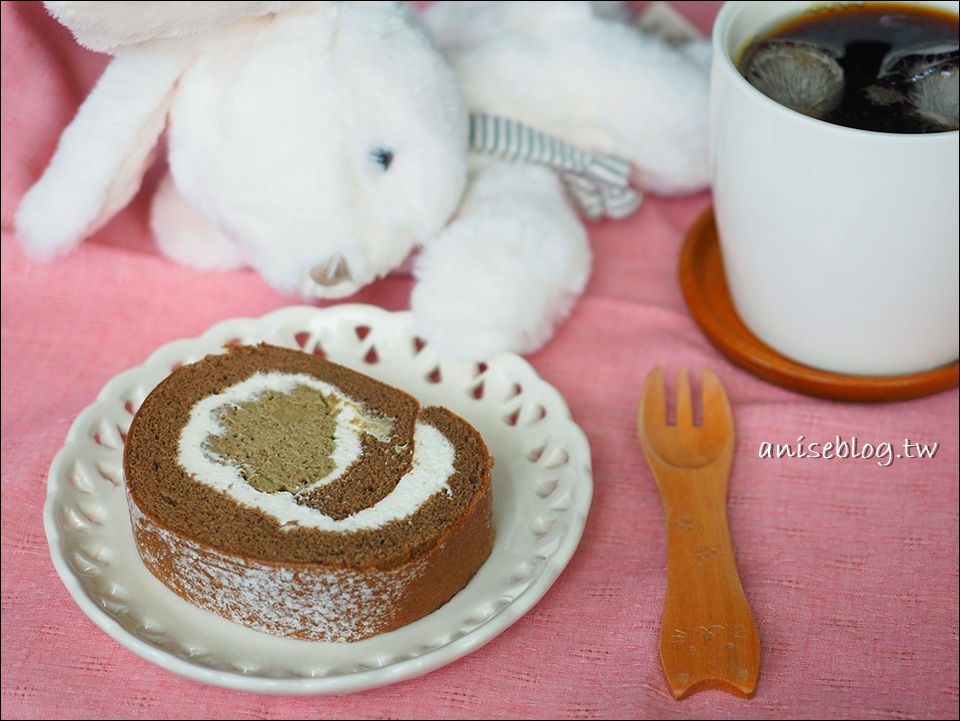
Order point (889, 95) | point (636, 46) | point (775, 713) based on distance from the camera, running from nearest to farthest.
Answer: point (775, 713)
point (889, 95)
point (636, 46)

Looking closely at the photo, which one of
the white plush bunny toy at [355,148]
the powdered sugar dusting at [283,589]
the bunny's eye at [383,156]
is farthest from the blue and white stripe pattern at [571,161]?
the powdered sugar dusting at [283,589]

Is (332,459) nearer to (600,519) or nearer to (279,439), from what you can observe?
(279,439)

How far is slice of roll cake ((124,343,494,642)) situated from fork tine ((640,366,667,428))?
17 centimetres

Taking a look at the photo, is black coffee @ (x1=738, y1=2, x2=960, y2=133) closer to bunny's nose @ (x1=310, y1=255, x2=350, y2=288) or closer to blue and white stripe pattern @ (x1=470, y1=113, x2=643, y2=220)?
blue and white stripe pattern @ (x1=470, y1=113, x2=643, y2=220)

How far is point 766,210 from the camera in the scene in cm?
73

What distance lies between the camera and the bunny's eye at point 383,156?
0.76m

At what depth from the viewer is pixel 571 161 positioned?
Answer: 36.5 inches

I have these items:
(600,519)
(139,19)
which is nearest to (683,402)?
(600,519)

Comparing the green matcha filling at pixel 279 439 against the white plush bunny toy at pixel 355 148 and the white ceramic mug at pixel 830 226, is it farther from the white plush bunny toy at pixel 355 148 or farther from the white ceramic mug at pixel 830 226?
the white ceramic mug at pixel 830 226

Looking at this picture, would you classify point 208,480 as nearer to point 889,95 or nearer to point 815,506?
point 815,506

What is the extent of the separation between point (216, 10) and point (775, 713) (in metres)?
0.60

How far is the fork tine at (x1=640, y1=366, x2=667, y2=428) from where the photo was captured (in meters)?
Answer: 0.76

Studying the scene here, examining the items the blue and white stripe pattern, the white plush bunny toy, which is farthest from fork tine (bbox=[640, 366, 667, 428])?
the blue and white stripe pattern

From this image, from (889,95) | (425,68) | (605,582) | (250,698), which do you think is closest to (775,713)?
(605,582)
